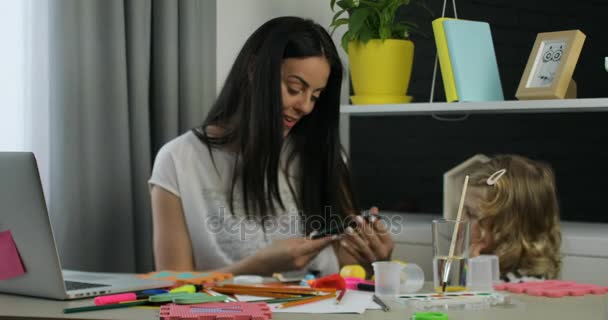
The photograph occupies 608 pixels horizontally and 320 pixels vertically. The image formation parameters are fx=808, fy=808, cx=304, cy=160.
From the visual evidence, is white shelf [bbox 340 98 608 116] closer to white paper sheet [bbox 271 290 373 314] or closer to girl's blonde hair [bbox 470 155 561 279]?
girl's blonde hair [bbox 470 155 561 279]

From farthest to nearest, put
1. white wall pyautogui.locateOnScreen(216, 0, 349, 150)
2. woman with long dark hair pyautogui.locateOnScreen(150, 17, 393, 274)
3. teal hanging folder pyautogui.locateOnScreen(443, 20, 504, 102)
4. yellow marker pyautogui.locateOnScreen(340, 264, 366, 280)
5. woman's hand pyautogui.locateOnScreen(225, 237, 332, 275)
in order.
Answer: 1. white wall pyautogui.locateOnScreen(216, 0, 349, 150)
2. teal hanging folder pyautogui.locateOnScreen(443, 20, 504, 102)
3. woman with long dark hair pyautogui.locateOnScreen(150, 17, 393, 274)
4. woman's hand pyautogui.locateOnScreen(225, 237, 332, 275)
5. yellow marker pyautogui.locateOnScreen(340, 264, 366, 280)

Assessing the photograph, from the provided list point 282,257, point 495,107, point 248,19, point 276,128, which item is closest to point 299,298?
point 282,257

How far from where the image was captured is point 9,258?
4.74 ft

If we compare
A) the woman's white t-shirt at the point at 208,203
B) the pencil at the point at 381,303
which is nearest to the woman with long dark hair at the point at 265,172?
the woman's white t-shirt at the point at 208,203

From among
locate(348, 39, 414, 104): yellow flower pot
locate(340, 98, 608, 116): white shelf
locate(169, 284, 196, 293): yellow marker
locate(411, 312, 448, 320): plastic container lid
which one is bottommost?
locate(169, 284, 196, 293): yellow marker

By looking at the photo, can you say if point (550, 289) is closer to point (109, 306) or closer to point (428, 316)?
point (428, 316)

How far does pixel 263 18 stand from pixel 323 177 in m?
0.90

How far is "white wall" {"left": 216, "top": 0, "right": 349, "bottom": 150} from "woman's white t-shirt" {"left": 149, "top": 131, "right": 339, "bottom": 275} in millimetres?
631

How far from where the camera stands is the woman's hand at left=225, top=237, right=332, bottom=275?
2010 mm

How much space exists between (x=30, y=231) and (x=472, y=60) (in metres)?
1.56

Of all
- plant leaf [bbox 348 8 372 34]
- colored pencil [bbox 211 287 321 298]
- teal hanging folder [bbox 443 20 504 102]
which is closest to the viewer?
colored pencil [bbox 211 287 321 298]

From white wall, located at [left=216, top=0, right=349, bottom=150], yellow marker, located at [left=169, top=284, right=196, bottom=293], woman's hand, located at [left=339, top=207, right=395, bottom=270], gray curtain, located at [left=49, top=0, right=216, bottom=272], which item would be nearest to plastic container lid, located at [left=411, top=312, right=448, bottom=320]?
yellow marker, located at [left=169, top=284, right=196, bottom=293]

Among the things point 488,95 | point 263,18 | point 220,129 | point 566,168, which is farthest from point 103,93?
point 566,168

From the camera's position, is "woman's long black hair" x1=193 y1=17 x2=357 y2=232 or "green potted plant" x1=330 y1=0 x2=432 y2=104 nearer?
"woman's long black hair" x1=193 y1=17 x2=357 y2=232
